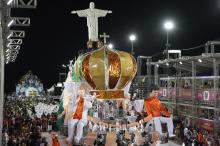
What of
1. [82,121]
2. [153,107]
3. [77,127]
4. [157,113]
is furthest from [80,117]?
[157,113]

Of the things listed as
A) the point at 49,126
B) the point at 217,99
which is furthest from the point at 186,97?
the point at 49,126

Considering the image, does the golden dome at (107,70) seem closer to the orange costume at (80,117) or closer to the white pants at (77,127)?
the orange costume at (80,117)

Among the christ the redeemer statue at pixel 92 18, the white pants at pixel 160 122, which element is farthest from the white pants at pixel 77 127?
the christ the redeemer statue at pixel 92 18

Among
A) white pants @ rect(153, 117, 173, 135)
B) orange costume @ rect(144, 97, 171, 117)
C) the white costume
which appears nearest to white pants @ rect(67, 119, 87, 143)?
the white costume

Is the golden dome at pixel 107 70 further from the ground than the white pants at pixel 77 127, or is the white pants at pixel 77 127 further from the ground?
the golden dome at pixel 107 70

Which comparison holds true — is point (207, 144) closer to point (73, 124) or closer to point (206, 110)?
point (206, 110)

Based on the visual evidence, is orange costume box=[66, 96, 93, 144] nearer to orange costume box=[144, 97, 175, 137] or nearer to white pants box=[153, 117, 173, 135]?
orange costume box=[144, 97, 175, 137]

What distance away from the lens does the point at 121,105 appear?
46.5 feet

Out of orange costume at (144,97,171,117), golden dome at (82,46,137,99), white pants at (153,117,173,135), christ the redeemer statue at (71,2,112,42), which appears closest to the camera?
white pants at (153,117,173,135)

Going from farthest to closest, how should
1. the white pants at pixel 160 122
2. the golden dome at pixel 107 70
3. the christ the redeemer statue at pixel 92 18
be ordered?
the christ the redeemer statue at pixel 92 18
the golden dome at pixel 107 70
the white pants at pixel 160 122

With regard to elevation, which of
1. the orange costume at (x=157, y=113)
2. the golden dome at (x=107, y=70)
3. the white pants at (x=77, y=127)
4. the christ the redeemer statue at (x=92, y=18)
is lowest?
the white pants at (x=77, y=127)

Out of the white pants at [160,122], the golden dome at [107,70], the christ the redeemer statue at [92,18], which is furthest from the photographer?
the christ the redeemer statue at [92,18]

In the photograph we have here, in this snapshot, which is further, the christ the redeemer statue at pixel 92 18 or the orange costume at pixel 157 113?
the christ the redeemer statue at pixel 92 18

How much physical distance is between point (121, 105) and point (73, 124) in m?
1.67
